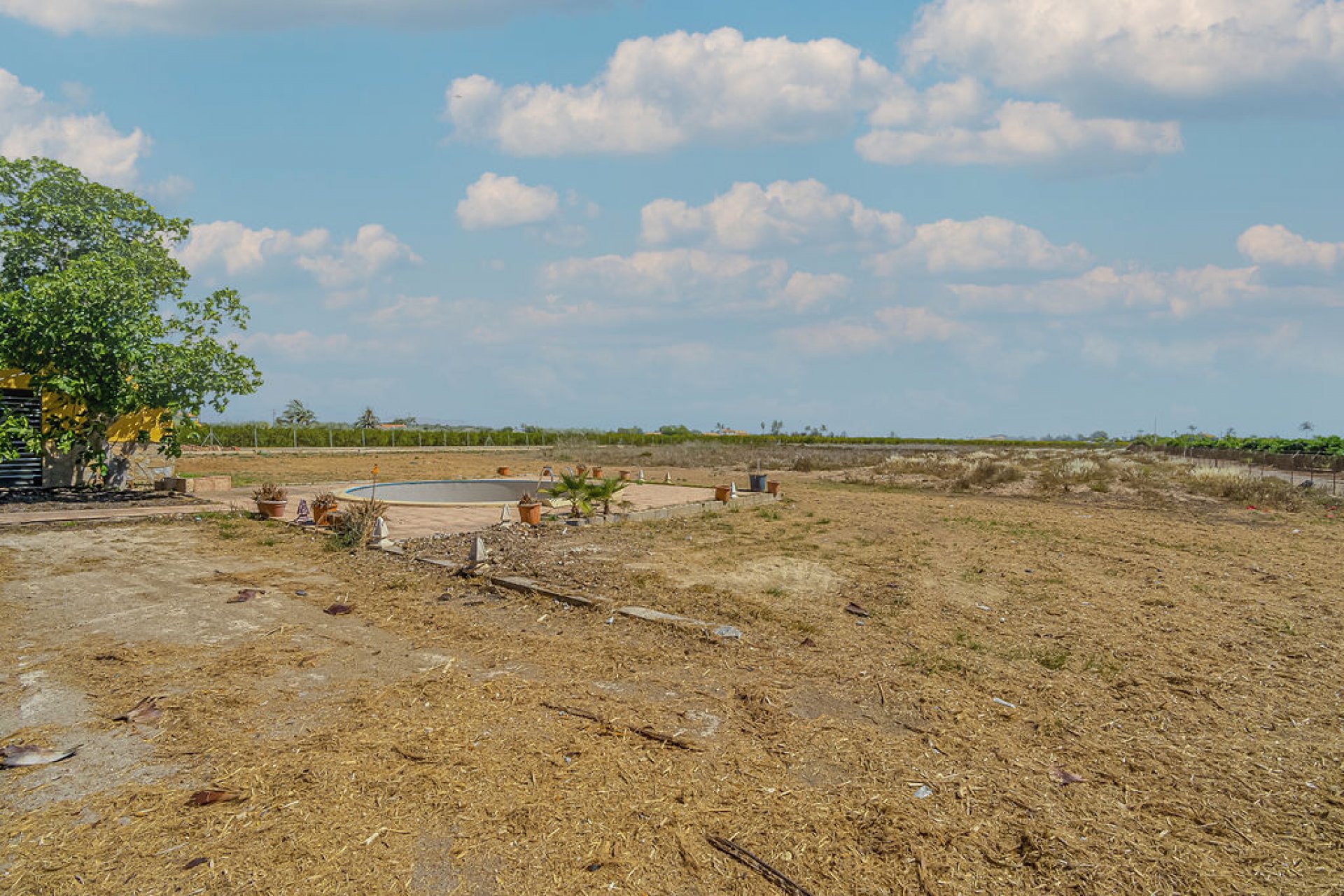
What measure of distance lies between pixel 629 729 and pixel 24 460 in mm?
18367

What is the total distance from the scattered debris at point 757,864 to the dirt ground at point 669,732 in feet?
0.16

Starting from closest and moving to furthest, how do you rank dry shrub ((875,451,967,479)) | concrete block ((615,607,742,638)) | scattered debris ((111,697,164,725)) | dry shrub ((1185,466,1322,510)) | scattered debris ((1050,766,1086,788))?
scattered debris ((1050,766,1086,788)) → scattered debris ((111,697,164,725)) → concrete block ((615,607,742,638)) → dry shrub ((1185,466,1322,510)) → dry shrub ((875,451,967,479))

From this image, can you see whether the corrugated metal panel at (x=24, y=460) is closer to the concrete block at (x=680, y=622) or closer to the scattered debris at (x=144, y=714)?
the scattered debris at (x=144, y=714)

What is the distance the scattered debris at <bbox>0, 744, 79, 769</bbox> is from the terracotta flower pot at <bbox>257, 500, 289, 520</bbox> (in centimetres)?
934

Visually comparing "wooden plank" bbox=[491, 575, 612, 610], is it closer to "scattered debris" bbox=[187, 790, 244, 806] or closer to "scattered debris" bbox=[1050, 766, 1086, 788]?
"scattered debris" bbox=[187, 790, 244, 806]

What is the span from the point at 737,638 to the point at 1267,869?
3.76m

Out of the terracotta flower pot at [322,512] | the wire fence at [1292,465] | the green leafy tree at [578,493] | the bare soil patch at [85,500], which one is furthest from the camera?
the wire fence at [1292,465]

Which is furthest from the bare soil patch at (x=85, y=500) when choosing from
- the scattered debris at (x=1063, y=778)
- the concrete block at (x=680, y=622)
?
the scattered debris at (x=1063, y=778)

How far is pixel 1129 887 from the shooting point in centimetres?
326

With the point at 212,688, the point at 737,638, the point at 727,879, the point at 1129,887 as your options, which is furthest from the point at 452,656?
the point at 1129,887

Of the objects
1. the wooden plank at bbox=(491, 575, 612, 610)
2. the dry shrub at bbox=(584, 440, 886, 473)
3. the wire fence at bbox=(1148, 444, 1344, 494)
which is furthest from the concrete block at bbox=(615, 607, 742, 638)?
the dry shrub at bbox=(584, 440, 886, 473)

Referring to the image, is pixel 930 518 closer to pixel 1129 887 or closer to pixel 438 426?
pixel 1129 887

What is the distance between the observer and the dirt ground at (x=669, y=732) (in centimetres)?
337

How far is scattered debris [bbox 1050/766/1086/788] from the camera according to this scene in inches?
163
